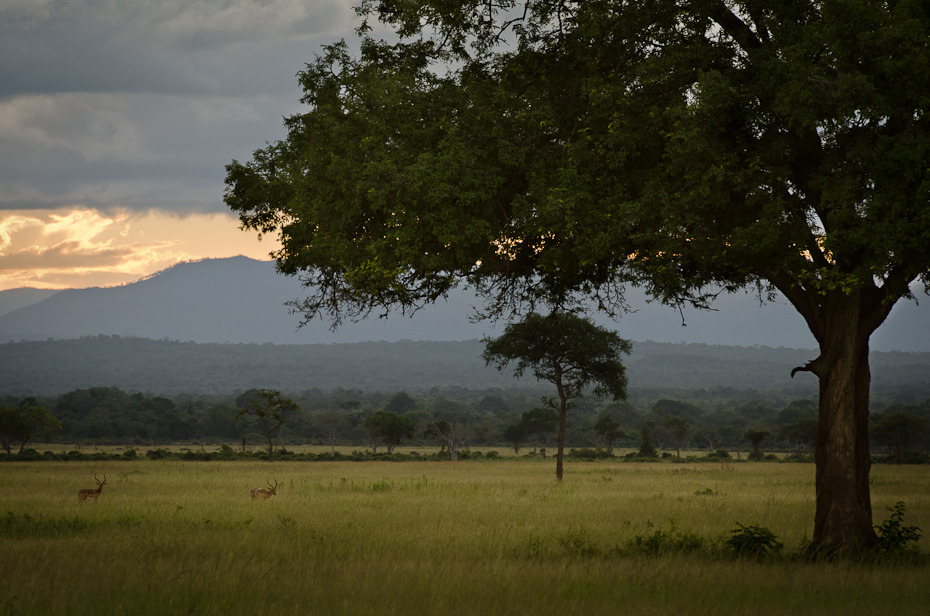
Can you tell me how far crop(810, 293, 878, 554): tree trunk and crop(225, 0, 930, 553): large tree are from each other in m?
0.03

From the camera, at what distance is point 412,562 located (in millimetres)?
12945

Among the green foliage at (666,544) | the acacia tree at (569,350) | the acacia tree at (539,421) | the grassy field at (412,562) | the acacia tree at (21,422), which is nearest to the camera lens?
the grassy field at (412,562)

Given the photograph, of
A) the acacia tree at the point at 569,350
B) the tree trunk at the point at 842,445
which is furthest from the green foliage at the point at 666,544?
the acacia tree at the point at 569,350

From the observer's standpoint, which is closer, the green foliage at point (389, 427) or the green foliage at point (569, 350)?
the green foliage at point (569, 350)

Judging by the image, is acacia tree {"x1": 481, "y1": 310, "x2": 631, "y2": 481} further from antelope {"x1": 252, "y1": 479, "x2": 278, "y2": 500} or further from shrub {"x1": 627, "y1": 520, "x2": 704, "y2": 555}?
shrub {"x1": 627, "y1": 520, "x2": 704, "y2": 555}

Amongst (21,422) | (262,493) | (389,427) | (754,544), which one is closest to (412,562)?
(754,544)

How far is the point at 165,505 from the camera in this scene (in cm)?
2372

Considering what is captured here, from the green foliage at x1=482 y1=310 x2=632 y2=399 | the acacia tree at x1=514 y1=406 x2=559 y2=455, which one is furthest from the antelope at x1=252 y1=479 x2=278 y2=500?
the acacia tree at x1=514 y1=406 x2=559 y2=455

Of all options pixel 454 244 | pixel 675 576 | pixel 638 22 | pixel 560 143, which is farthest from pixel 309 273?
pixel 675 576

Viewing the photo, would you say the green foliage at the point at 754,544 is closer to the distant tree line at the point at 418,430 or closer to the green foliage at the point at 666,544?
the green foliage at the point at 666,544

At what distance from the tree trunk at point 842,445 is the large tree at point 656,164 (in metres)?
0.03

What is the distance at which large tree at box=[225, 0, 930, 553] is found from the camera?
12.4 meters

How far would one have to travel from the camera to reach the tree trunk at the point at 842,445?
1421 cm

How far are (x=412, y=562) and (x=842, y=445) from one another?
767 centimetres
